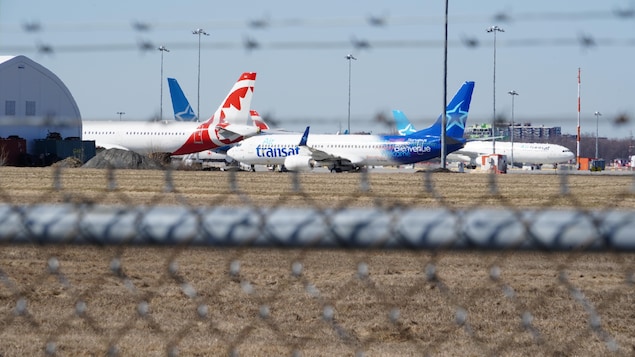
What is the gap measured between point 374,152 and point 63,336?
135ft

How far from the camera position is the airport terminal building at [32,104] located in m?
36.6

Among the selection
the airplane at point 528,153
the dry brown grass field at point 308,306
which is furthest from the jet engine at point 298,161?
the dry brown grass field at point 308,306

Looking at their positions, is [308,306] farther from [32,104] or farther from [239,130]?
[32,104]

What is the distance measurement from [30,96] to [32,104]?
0.43 meters

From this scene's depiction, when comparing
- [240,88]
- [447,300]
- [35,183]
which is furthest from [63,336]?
[240,88]

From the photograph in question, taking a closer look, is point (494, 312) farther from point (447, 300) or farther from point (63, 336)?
point (63, 336)

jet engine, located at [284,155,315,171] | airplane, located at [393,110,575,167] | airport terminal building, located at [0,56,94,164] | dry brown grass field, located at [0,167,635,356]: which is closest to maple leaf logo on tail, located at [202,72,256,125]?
jet engine, located at [284,155,315,171]

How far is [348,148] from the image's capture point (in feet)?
156

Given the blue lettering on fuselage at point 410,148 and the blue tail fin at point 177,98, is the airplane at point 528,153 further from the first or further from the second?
the blue tail fin at point 177,98

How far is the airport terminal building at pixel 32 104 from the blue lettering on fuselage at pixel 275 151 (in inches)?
369

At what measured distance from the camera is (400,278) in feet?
28.9

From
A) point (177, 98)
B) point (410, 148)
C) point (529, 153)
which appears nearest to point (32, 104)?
point (177, 98)

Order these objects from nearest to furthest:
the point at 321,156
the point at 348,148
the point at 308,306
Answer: the point at 308,306 < the point at 321,156 < the point at 348,148

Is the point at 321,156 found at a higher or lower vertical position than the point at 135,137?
lower
